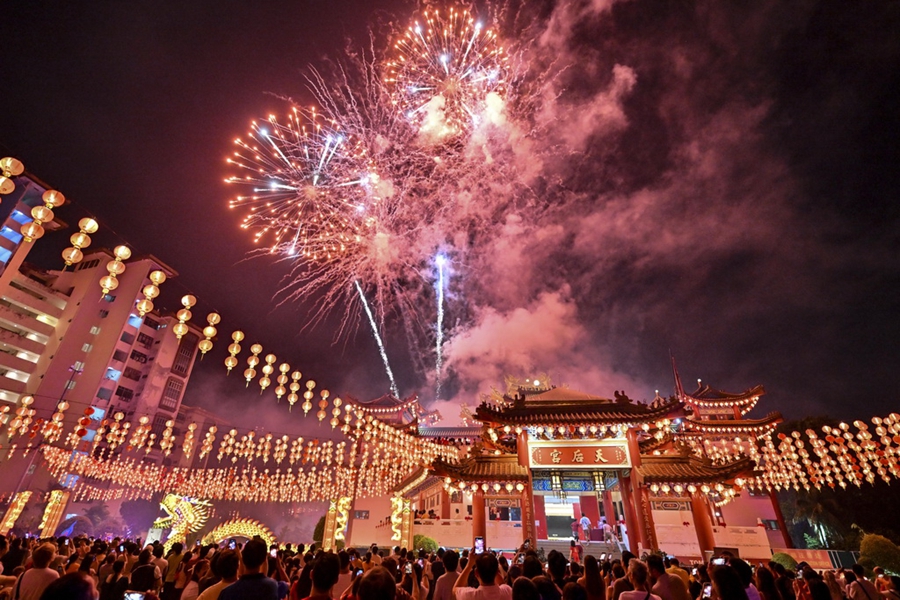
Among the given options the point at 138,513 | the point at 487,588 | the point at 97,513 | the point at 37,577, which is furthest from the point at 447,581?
the point at 138,513

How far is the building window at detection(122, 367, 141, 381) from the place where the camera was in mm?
39500

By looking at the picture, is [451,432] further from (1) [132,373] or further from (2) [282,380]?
(1) [132,373]

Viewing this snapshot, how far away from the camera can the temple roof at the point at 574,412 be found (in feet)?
45.5

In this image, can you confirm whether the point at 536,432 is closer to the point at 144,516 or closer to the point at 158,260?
the point at 158,260

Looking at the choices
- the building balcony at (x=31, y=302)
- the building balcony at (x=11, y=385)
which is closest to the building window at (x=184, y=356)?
the building balcony at (x=31, y=302)

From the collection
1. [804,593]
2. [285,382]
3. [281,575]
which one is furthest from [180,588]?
[804,593]

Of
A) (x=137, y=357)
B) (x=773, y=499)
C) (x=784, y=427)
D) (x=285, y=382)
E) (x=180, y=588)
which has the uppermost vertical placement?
(x=137, y=357)

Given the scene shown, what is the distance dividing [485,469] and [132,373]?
41548 millimetres

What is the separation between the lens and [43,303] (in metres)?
33.6

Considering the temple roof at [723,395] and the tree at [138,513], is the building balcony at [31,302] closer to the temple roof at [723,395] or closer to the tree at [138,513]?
the tree at [138,513]

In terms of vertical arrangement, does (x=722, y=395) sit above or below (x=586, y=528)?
above

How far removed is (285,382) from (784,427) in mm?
32277

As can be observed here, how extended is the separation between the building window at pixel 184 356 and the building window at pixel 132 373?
4325mm

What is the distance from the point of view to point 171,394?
44.6m
